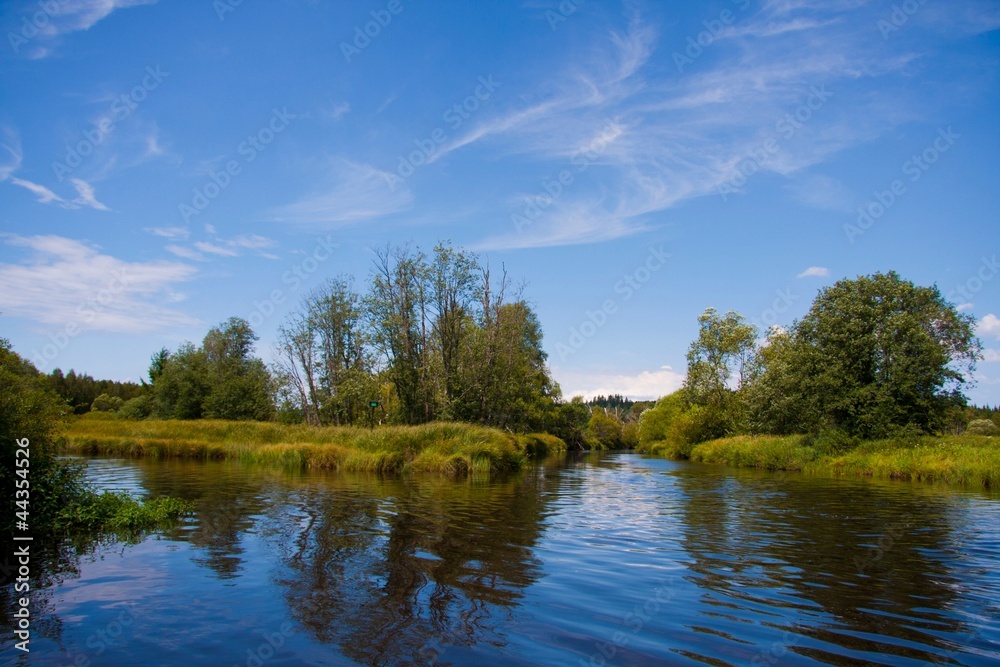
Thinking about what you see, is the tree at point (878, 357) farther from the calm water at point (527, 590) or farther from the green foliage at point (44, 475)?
the green foliage at point (44, 475)

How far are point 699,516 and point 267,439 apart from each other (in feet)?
89.8

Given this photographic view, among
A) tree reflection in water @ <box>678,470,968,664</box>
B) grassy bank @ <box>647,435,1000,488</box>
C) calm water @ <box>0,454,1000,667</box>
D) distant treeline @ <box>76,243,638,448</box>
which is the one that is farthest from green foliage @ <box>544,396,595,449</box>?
calm water @ <box>0,454,1000,667</box>

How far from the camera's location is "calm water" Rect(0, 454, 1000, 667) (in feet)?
19.2

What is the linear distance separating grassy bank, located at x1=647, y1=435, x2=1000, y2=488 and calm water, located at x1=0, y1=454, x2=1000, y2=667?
12.1m

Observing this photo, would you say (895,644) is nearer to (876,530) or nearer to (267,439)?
(876,530)

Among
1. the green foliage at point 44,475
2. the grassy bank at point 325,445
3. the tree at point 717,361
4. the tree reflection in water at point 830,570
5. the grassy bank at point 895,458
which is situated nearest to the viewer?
the tree reflection in water at point 830,570

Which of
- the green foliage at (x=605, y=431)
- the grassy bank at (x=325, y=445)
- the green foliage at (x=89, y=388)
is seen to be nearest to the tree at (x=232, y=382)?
the grassy bank at (x=325, y=445)

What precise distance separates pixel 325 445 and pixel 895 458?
1074 inches

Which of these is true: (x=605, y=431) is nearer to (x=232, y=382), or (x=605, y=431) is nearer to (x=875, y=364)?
(x=232, y=382)

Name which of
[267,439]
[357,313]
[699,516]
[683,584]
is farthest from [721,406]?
[683,584]

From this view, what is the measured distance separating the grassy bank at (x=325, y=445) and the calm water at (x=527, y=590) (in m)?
10.7

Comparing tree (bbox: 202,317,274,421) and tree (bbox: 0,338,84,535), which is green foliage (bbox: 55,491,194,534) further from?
tree (bbox: 202,317,274,421)

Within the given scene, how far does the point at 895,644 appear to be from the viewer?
6.11 metres

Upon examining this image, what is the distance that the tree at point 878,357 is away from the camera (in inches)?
1255
